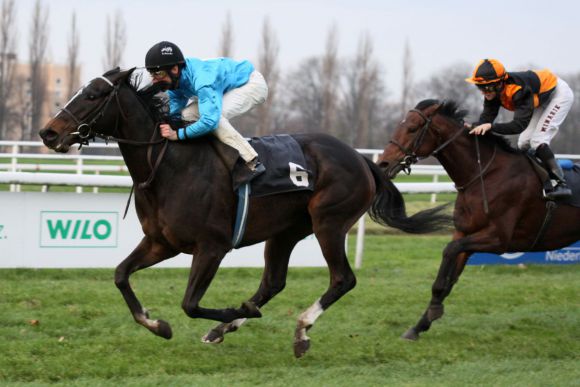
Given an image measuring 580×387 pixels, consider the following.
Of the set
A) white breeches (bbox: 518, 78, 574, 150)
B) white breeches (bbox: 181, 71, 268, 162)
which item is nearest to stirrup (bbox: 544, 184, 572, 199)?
white breeches (bbox: 518, 78, 574, 150)

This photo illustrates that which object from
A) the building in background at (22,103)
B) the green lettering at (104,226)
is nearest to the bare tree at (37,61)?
the building in background at (22,103)

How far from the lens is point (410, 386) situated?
15.4 feet

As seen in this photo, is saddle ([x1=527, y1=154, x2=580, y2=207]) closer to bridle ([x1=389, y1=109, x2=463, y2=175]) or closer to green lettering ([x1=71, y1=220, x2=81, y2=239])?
bridle ([x1=389, y1=109, x2=463, y2=175])

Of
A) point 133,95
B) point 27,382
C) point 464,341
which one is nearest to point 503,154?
point 464,341

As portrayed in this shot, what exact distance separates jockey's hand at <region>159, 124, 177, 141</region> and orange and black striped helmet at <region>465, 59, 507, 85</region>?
2327 mm

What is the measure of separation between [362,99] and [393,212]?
106 feet

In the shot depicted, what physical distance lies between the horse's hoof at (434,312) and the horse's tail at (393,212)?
594 mm

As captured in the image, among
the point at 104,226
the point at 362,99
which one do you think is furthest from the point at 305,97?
the point at 104,226

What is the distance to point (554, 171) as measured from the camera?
6465mm

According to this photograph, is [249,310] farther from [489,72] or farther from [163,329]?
[489,72]

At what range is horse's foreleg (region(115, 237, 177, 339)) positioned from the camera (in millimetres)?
5066

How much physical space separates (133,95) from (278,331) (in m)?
1.97

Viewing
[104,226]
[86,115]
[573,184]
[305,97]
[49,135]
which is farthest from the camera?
[305,97]

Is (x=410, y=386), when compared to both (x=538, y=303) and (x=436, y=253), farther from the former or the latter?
(x=436, y=253)
